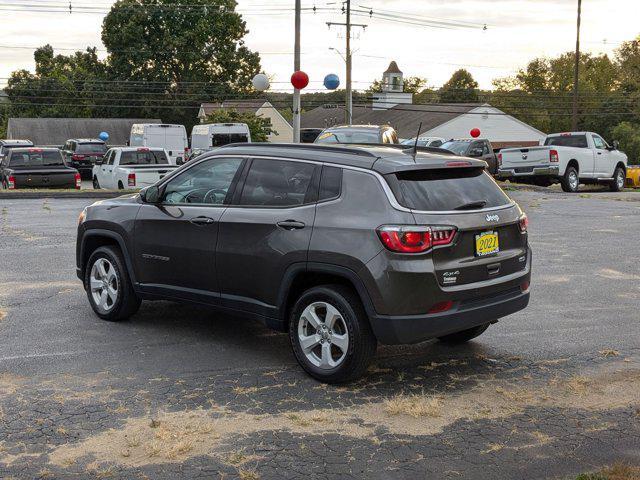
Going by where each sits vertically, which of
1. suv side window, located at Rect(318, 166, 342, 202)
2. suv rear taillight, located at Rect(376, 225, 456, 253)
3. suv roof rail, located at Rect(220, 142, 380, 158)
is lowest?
suv rear taillight, located at Rect(376, 225, 456, 253)

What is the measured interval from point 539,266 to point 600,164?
1684 cm

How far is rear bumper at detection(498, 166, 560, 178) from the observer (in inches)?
1000

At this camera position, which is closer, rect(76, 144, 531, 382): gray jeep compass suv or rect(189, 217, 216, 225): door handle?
rect(76, 144, 531, 382): gray jeep compass suv

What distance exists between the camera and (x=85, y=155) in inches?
1625

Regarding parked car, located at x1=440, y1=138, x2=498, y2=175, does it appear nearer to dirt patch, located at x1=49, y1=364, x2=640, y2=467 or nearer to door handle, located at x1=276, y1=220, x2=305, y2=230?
dirt patch, located at x1=49, y1=364, x2=640, y2=467

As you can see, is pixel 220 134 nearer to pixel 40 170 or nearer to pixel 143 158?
pixel 143 158

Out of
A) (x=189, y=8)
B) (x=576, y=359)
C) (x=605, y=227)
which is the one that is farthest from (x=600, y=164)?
(x=189, y=8)

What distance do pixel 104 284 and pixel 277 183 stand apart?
2435 millimetres

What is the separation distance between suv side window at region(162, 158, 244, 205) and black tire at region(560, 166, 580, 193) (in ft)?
68.0

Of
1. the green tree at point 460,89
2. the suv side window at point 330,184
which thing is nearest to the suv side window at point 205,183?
the suv side window at point 330,184

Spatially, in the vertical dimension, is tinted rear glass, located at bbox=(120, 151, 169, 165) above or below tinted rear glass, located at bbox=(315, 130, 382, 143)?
below

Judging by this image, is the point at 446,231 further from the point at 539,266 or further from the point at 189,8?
the point at 189,8

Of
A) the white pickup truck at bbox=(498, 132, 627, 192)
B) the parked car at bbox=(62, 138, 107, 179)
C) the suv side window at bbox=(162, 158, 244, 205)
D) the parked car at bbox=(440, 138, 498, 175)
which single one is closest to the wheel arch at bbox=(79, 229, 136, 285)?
the suv side window at bbox=(162, 158, 244, 205)

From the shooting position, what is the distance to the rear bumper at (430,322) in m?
5.61
